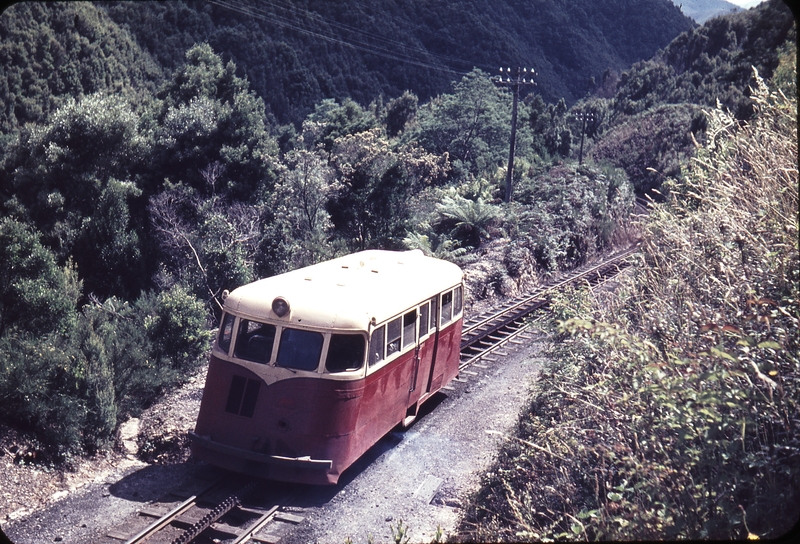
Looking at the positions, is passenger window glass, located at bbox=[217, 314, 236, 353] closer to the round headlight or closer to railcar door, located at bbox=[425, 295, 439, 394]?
the round headlight

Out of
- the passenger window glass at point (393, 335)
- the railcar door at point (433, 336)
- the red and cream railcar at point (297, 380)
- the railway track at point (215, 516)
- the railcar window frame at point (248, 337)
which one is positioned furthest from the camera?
the railcar door at point (433, 336)

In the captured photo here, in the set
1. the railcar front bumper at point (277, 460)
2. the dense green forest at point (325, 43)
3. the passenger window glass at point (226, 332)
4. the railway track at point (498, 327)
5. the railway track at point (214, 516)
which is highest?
Answer: the dense green forest at point (325, 43)

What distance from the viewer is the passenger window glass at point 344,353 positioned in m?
8.40

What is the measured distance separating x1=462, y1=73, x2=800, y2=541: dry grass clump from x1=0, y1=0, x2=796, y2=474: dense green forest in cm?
712

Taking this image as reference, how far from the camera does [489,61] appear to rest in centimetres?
7494

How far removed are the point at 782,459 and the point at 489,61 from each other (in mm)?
75585

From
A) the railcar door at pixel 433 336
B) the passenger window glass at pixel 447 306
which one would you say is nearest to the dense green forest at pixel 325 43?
the passenger window glass at pixel 447 306

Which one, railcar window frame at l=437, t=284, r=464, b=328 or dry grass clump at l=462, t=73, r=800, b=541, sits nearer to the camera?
dry grass clump at l=462, t=73, r=800, b=541

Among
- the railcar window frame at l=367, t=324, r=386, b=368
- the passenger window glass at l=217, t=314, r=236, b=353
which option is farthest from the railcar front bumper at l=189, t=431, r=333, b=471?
the railcar window frame at l=367, t=324, r=386, b=368

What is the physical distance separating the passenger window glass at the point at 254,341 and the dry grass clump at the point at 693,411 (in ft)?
11.1

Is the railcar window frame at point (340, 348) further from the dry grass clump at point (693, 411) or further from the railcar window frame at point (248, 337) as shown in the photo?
the dry grass clump at point (693, 411)

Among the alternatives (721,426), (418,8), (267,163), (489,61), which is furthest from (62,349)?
(418,8)

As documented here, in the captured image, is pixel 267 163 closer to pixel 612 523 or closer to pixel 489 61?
pixel 612 523

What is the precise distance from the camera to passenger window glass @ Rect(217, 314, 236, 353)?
8.76 meters
